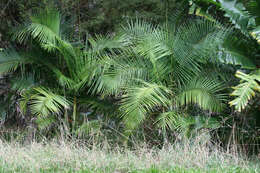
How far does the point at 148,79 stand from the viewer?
6781 millimetres

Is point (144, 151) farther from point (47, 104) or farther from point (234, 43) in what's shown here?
point (234, 43)

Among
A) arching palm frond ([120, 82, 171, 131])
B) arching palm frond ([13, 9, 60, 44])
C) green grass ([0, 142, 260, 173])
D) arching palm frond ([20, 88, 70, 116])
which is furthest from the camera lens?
arching palm frond ([13, 9, 60, 44])

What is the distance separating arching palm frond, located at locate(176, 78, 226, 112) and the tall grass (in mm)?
930

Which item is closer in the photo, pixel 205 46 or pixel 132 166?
pixel 132 166

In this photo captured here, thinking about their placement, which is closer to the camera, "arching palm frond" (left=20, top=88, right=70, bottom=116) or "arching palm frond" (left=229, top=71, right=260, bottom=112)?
"arching palm frond" (left=229, top=71, right=260, bottom=112)

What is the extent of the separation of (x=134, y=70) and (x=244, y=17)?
86.0 inches

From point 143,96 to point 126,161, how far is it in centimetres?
137

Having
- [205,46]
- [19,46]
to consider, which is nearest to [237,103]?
[205,46]

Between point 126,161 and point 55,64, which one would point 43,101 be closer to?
point 55,64

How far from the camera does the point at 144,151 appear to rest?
17.0ft

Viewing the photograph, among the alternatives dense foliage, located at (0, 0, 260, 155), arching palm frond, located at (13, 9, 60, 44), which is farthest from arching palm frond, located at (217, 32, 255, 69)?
arching palm frond, located at (13, 9, 60, 44)

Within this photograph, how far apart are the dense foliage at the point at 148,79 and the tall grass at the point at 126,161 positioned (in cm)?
59

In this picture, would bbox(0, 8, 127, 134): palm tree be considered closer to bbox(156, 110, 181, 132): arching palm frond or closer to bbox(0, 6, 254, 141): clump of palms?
bbox(0, 6, 254, 141): clump of palms

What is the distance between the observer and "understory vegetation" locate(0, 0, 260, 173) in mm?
4926
